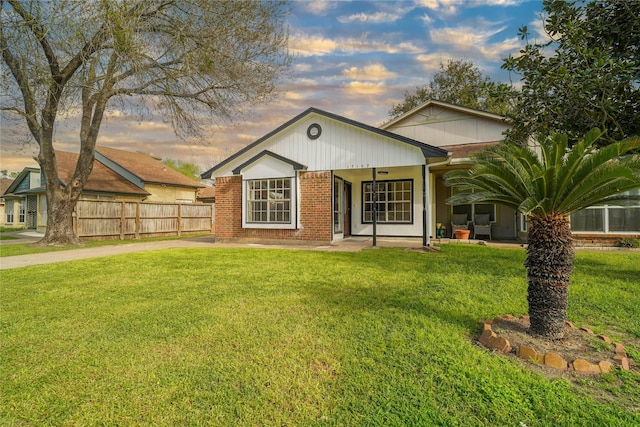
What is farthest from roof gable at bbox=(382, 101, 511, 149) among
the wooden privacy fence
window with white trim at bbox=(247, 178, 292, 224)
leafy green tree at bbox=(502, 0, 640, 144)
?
the wooden privacy fence

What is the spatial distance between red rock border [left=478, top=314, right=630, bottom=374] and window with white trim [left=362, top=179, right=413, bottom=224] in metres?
10.1

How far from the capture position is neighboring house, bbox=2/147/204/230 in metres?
20.8

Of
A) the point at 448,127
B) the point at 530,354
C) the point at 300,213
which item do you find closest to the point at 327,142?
the point at 300,213

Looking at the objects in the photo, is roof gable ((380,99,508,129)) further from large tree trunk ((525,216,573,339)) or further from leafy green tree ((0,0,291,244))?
large tree trunk ((525,216,573,339))

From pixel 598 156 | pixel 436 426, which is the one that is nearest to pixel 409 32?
pixel 598 156

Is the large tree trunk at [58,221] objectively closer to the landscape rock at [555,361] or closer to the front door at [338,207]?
the front door at [338,207]

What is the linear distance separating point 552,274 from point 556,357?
32.1 inches

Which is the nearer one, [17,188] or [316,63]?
[316,63]

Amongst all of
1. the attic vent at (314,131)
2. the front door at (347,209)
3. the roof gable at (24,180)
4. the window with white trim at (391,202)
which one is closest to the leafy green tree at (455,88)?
the window with white trim at (391,202)

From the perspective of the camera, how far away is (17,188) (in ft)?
85.2

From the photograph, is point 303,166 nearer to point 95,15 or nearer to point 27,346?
point 95,15

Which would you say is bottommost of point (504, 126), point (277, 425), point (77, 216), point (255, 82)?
point (277, 425)

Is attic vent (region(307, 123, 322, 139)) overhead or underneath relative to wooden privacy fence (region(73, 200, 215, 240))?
overhead

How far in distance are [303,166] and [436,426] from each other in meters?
10.4
